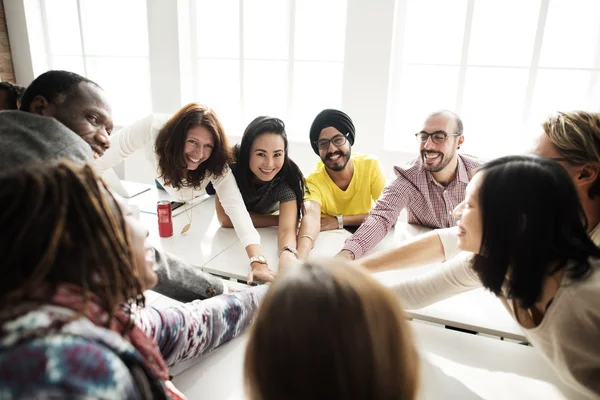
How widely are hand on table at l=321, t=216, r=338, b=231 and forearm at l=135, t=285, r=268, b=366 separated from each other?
3.32 feet

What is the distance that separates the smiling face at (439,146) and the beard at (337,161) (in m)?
0.49

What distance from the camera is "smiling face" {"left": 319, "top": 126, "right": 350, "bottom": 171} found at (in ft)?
8.20

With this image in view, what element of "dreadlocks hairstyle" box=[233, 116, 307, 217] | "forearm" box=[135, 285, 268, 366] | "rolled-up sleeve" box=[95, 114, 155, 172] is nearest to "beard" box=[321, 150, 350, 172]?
"dreadlocks hairstyle" box=[233, 116, 307, 217]

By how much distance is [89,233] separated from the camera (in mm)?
648

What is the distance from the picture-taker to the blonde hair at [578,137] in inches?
55.7

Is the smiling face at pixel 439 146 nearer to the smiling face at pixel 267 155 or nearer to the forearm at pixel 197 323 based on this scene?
the smiling face at pixel 267 155

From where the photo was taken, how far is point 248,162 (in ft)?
7.53

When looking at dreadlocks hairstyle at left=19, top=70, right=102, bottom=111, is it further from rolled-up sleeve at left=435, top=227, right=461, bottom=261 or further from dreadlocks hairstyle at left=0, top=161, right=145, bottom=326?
rolled-up sleeve at left=435, top=227, right=461, bottom=261

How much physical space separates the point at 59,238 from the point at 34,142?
0.75 meters

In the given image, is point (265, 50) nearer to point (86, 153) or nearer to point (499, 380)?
point (86, 153)

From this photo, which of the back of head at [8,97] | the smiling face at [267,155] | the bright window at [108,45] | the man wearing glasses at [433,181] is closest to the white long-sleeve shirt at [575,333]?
the man wearing glasses at [433,181]

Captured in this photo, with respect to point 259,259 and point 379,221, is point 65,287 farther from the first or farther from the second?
point 379,221

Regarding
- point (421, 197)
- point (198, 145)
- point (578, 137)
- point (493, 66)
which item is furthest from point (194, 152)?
point (493, 66)

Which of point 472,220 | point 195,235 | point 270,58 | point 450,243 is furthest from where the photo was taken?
point 270,58
